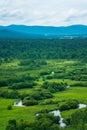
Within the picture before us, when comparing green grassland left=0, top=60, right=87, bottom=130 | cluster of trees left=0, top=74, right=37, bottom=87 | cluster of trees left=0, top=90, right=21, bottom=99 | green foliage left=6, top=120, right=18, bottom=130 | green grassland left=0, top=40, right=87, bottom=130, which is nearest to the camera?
green foliage left=6, top=120, right=18, bottom=130

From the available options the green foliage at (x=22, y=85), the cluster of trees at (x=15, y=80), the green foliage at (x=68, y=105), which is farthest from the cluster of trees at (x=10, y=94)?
the green foliage at (x=68, y=105)

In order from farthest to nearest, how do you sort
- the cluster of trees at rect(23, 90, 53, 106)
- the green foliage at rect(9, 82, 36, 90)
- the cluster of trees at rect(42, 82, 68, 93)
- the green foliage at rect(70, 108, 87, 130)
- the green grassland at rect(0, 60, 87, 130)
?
the green foliage at rect(9, 82, 36, 90), the cluster of trees at rect(42, 82, 68, 93), the cluster of trees at rect(23, 90, 53, 106), the green grassland at rect(0, 60, 87, 130), the green foliage at rect(70, 108, 87, 130)

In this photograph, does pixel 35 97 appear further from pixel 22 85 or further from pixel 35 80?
pixel 35 80

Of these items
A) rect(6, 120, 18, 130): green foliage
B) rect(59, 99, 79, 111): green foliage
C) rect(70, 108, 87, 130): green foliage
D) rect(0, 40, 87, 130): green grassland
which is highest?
rect(70, 108, 87, 130): green foliage

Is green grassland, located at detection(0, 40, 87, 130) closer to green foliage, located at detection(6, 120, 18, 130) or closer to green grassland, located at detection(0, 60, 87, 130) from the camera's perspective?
green grassland, located at detection(0, 60, 87, 130)

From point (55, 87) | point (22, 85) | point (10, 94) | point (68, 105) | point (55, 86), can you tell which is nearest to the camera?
point (68, 105)

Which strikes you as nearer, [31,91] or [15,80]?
[31,91]

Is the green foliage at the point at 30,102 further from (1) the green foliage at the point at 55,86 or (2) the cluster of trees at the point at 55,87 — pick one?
(1) the green foliage at the point at 55,86

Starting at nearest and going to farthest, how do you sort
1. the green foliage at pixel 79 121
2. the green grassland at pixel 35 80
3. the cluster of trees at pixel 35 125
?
the green foliage at pixel 79 121 → the cluster of trees at pixel 35 125 → the green grassland at pixel 35 80

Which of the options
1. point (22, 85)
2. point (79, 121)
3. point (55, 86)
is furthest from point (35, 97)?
point (79, 121)

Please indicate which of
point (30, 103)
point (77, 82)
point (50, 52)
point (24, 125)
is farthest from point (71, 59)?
point (24, 125)

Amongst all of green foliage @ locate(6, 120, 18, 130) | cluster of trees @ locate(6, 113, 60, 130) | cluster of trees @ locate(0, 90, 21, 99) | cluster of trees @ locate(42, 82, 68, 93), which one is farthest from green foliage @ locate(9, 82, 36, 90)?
green foliage @ locate(6, 120, 18, 130)

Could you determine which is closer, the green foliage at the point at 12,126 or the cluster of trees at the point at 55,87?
the green foliage at the point at 12,126
